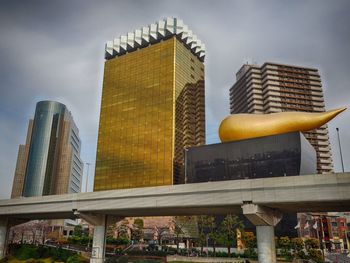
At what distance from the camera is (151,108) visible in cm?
12975

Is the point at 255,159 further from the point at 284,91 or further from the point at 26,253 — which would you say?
the point at 284,91

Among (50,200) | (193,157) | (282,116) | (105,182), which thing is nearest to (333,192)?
(282,116)

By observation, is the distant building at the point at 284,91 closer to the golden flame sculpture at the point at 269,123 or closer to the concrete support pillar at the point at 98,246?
the golden flame sculpture at the point at 269,123

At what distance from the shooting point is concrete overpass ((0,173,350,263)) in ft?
106

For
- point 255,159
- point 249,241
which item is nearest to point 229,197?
point 255,159

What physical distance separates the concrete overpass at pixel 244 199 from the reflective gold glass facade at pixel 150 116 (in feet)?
227

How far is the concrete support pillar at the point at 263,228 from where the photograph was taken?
35.2 meters

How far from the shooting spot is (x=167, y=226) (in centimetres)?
10319

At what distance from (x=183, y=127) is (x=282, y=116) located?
268ft

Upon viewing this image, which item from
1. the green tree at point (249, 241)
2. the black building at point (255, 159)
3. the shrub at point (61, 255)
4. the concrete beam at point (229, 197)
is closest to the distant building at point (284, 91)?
the green tree at point (249, 241)

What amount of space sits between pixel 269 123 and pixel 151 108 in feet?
276

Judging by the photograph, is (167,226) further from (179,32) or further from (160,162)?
(179,32)

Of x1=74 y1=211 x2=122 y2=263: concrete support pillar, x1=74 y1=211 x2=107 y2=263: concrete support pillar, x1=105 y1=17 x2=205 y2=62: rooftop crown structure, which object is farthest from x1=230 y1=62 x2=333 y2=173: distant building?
x1=74 y1=211 x2=107 y2=263: concrete support pillar

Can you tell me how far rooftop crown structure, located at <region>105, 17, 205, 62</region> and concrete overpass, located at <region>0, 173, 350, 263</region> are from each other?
101370 millimetres
